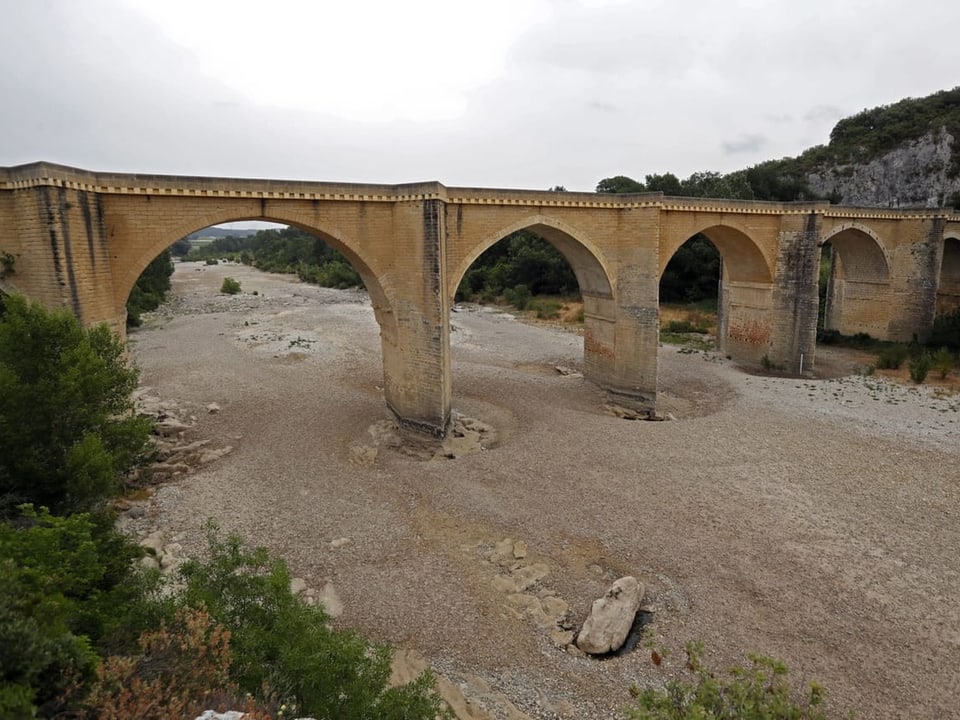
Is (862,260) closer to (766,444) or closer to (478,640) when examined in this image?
(766,444)

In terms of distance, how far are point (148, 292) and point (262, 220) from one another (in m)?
29.8

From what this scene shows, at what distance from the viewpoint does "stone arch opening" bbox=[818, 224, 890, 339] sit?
2366cm

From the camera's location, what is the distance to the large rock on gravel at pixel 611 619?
7281 mm

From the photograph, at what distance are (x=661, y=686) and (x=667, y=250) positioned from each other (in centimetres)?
1331

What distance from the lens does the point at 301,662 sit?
455 centimetres

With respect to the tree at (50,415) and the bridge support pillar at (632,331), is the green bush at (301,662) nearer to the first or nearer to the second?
the tree at (50,415)

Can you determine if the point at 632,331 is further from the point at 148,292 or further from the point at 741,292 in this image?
the point at 148,292

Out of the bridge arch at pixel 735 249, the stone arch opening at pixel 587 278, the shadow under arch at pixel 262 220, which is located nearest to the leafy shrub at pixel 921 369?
the bridge arch at pixel 735 249

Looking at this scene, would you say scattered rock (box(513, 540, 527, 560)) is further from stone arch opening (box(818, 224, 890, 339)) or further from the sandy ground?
stone arch opening (box(818, 224, 890, 339))

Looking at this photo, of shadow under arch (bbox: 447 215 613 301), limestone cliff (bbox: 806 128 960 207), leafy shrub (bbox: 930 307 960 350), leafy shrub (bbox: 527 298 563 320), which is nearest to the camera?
shadow under arch (bbox: 447 215 613 301)

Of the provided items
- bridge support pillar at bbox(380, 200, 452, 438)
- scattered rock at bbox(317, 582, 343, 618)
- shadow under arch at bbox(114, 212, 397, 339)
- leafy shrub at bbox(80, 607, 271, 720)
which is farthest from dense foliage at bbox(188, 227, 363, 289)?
leafy shrub at bbox(80, 607, 271, 720)

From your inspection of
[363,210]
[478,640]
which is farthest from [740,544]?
[363,210]

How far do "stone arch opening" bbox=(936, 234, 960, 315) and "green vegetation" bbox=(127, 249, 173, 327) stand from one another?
118 ft

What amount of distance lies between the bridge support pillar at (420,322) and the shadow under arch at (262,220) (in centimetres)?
22
